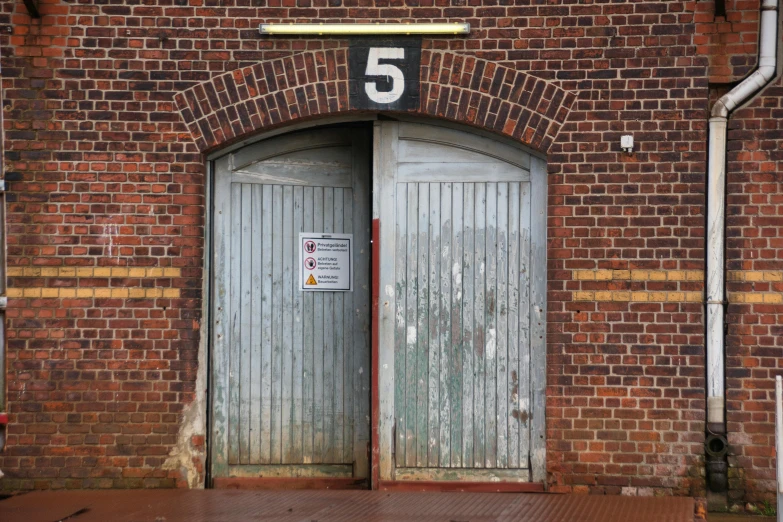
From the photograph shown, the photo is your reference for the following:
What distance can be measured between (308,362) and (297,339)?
202 millimetres

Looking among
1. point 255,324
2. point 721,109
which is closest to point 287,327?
point 255,324

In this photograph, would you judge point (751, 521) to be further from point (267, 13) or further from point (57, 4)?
point (57, 4)

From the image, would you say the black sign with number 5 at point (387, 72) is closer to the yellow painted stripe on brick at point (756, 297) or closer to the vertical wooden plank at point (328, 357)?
the vertical wooden plank at point (328, 357)

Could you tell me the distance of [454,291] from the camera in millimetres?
7227

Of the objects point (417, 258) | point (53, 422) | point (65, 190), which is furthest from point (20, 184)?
point (417, 258)

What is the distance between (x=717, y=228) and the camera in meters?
6.85

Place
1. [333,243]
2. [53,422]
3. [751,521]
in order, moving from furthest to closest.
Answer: [333,243], [53,422], [751,521]

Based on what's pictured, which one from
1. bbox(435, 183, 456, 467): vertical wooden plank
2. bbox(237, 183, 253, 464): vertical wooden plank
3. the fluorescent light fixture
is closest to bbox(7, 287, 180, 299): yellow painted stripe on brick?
bbox(237, 183, 253, 464): vertical wooden plank

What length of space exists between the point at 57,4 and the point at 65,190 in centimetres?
140

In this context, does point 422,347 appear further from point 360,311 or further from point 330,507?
point 330,507

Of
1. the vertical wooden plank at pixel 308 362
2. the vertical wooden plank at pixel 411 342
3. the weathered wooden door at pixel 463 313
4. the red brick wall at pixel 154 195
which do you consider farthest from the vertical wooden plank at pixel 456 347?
the vertical wooden plank at pixel 308 362

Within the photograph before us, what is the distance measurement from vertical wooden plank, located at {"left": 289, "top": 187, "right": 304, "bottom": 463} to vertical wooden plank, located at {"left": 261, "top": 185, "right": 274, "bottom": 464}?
0.59 ft

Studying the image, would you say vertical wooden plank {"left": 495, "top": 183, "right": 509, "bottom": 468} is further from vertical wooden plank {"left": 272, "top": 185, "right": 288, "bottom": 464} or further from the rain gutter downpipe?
vertical wooden plank {"left": 272, "top": 185, "right": 288, "bottom": 464}

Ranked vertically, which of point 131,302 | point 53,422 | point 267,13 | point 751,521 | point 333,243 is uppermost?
point 267,13
